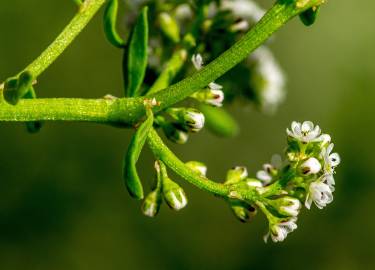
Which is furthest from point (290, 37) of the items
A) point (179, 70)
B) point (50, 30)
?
point (179, 70)

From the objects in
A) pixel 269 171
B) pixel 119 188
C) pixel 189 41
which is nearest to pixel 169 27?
pixel 189 41

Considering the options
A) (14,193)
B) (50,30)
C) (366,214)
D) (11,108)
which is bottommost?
(366,214)

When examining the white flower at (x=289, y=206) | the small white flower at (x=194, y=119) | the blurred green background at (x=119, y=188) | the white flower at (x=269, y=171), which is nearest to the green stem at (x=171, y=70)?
the small white flower at (x=194, y=119)

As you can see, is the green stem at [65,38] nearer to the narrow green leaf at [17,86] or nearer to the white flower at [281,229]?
the narrow green leaf at [17,86]

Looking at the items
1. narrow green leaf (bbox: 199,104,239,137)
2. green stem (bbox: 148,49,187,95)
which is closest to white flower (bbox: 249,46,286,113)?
narrow green leaf (bbox: 199,104,239,137)

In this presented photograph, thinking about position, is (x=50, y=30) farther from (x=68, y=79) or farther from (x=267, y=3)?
(x=267, y=3)

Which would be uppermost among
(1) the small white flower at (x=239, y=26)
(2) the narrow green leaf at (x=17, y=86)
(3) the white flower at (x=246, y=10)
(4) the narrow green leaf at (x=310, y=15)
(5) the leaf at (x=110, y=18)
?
(3) the white flower at (x=246, y=10)

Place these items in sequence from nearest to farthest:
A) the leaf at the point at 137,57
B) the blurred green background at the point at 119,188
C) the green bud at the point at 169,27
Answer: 1. the leaf at the point at 137,57
2. the green bud at the point at 169,27
3. the blurred green background at the point at 119,188
